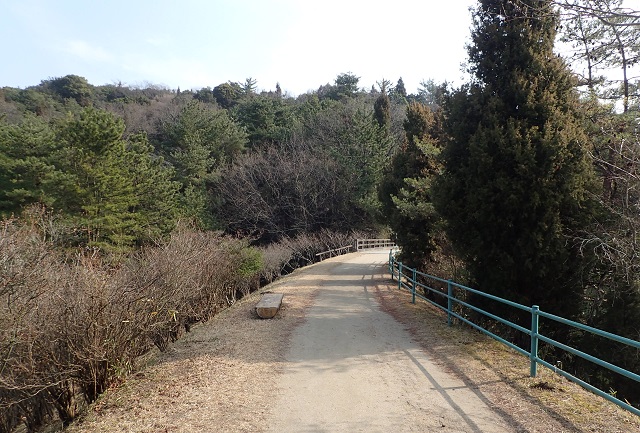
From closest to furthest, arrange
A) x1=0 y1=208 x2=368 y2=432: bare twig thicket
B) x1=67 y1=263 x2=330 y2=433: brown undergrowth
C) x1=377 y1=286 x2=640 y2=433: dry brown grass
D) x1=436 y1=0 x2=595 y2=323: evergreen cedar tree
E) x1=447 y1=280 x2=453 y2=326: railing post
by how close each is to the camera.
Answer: x1=377 y1=286 x2=640 y2=433: dry brown grass, x1=67 y1=263 x2=330 y2=433: brown undergrowth, x1=0 y1=208 x2=368 y2=432: bare twig thicket, x1=436 y1=0 x2=595 y2=323: evergreen cedar tree, x1=447 y1=280 x2=453 y2=326: railing post

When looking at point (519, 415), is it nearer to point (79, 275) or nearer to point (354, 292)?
point (79, 275)

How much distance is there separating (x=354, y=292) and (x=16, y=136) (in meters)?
24.2

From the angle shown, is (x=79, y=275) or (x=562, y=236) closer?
(x=79, y=275)

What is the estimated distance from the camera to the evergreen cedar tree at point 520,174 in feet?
30.6

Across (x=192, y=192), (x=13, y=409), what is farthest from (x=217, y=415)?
(x=192, y=192)

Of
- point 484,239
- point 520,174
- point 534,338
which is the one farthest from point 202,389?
point 520,174

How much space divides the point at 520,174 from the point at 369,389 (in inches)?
228

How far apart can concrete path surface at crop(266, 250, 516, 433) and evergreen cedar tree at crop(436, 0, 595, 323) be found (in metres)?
2.83

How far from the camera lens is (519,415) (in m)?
5.16

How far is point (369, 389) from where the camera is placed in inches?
242

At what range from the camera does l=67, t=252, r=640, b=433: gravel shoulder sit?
5113 millimetres

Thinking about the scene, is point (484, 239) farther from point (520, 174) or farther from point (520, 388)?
point (520, 388)

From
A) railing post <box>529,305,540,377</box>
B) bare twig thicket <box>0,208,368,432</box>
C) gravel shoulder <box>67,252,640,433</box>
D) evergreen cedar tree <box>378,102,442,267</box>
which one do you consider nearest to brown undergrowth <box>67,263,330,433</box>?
gravel shoulder <box>67,252,640,433</box>

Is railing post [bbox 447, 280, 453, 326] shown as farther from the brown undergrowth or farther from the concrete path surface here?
the brown undergrowth
